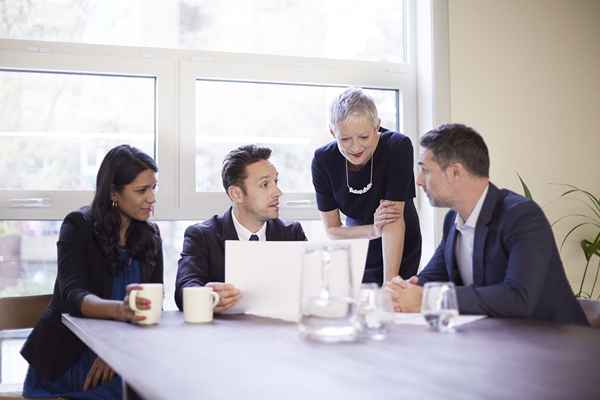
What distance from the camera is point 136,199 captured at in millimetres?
2549

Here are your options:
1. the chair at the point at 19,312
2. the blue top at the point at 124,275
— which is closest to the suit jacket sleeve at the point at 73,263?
the blue top at the point at 124,275

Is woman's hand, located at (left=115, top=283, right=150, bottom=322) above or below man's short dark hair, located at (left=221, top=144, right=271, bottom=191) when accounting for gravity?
below

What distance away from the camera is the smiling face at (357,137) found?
108 inches

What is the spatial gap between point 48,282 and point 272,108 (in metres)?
1.30

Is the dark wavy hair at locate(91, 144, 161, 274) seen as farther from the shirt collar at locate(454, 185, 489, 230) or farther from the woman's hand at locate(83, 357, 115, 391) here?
the shirt collar at locate(454, 185, 489, 230)

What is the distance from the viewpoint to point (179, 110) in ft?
11.2

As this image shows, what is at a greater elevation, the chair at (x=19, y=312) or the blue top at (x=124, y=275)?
the blue top at (x=124, y=275)

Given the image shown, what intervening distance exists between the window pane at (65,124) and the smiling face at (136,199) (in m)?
0.81

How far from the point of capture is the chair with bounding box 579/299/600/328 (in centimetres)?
199

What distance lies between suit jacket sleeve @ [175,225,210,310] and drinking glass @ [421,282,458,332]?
0.88m

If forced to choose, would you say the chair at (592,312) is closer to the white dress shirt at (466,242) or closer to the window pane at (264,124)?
the white dress shirt at (466,242)

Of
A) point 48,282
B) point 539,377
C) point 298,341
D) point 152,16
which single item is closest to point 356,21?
point 152,16

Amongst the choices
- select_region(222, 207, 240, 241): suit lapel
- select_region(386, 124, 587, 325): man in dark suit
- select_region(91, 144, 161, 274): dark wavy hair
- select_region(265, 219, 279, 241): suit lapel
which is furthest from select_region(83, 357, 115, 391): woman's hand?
select_region(386, 124, 587, 325): man in dark suit

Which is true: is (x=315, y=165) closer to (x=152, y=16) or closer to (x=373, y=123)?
(x=373, y=123)
